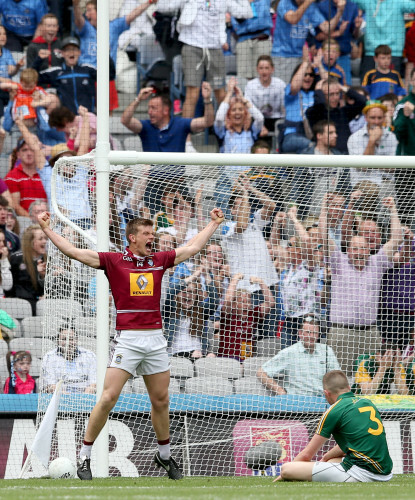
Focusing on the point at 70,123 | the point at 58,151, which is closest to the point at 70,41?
the point at 70,123

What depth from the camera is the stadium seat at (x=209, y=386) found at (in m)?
8.35

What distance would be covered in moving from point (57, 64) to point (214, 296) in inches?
179

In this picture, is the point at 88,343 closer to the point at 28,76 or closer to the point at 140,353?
the point at 140,353

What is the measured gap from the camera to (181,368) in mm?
8531

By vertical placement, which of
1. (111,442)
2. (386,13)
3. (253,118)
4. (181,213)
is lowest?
(111,442)

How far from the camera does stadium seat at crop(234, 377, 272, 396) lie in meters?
8.33

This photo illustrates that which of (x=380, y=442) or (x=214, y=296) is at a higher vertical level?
(x=214, y=296)

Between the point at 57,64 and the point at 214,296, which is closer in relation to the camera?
the point at 214,296

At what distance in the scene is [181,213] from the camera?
29.6 feet

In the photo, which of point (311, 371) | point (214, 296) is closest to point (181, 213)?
point (214, 296)

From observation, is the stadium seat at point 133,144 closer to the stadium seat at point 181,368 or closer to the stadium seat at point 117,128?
the stadium seat at point 117,128

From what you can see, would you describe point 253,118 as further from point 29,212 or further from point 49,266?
point 49,266

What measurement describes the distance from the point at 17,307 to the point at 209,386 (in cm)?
274

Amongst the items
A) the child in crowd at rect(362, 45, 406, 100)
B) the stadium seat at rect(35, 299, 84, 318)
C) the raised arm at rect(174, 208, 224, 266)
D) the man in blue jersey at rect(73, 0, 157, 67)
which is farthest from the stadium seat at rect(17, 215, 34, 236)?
the child in crowd at rect(362, 45, 406, 100)
